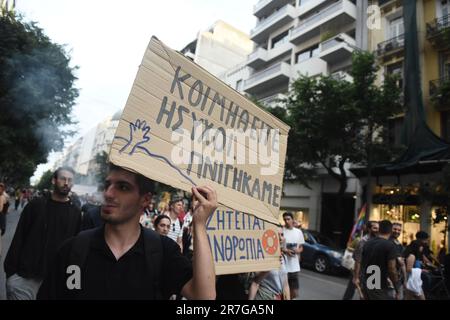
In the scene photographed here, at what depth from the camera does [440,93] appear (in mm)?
13312

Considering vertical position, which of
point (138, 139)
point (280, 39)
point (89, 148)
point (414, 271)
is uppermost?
point (89, 148)

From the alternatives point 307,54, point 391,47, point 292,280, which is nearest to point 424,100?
point 391,47

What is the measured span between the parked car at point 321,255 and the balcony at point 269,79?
14.2 metres

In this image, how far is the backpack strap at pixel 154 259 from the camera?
1.58m

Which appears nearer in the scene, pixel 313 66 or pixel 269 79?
pixel 313 66

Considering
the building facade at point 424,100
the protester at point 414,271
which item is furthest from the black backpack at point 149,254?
the building facade at point 424,100

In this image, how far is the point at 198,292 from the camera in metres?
1.53

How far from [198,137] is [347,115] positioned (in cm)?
1303

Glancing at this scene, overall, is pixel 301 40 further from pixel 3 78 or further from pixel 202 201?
pixel 202 201

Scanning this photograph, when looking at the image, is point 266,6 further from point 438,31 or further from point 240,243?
point 240,243

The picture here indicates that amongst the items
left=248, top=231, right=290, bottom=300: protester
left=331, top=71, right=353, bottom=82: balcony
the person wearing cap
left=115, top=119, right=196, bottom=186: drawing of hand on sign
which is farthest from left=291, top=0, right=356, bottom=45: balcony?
left=115, top=119, right=196, bottom=186: drawing of hand on sign
